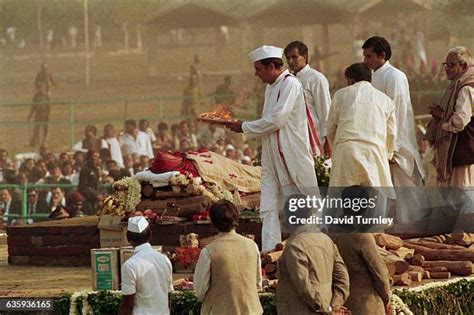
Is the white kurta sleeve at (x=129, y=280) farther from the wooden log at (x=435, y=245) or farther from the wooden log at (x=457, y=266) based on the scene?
the wooden log at (x=435, y=245)

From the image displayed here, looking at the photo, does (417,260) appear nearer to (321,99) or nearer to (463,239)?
(463,239)

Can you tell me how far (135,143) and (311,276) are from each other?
19812mm

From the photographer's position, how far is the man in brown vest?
13.1m

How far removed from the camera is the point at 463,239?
684 inches

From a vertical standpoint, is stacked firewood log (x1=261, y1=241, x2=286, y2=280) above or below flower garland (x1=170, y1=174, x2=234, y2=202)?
below

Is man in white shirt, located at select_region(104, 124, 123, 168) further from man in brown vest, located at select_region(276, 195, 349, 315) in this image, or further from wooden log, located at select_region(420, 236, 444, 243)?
man in brown vest, located at select_region(276, 195, 349, 315)

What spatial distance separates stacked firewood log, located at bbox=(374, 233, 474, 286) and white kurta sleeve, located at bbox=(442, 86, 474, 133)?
104 cm

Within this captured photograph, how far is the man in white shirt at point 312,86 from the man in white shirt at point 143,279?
171 inches

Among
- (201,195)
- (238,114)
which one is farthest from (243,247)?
(238,114)

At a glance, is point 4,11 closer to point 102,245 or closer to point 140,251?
point 102,245

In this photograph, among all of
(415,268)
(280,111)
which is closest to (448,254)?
(415,268)

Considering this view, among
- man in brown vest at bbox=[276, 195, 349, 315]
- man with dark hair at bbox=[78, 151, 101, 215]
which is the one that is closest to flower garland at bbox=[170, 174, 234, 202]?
man in brown vest at bbox=[276, 195, 349, 315]

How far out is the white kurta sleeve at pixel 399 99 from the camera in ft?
59.2

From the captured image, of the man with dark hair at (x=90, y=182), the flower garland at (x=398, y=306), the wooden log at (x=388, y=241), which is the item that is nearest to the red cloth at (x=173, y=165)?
the wooden log at (x=388, y=241)
